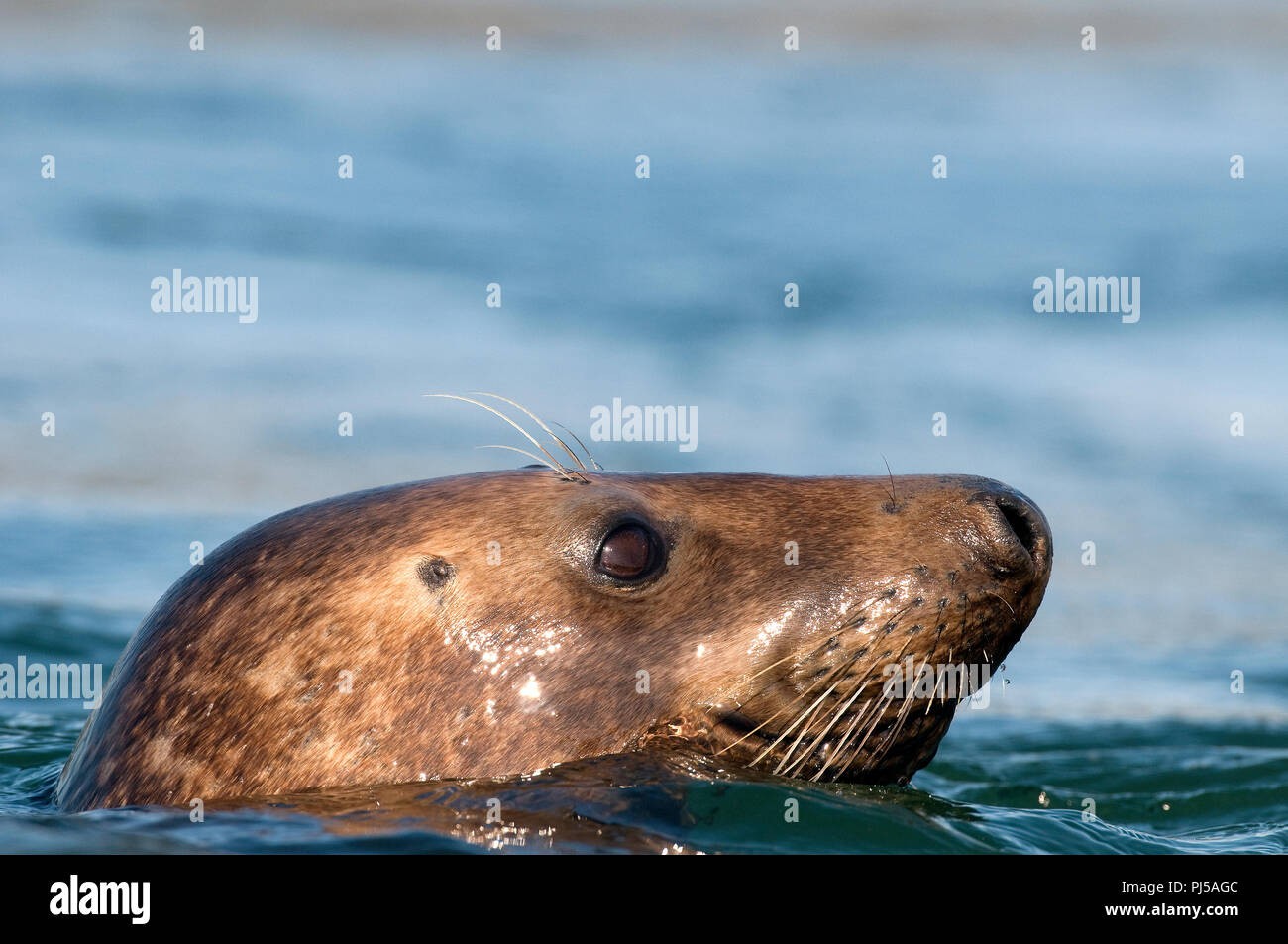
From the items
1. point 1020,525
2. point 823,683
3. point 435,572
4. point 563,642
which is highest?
point 1020,525

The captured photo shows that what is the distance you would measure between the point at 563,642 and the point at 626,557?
318 mm

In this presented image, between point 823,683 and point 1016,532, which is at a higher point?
point 1016,532

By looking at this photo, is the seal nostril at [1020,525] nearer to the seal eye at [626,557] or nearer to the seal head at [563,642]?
the seal head at [563,642]

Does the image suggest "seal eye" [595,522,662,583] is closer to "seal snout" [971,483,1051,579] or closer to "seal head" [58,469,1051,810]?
"seal head" [58,469,1051,810]

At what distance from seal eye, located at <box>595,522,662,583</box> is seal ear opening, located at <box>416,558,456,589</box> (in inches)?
16.4

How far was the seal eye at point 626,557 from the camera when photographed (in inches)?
191

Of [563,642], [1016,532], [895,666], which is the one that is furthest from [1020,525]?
[563,642]

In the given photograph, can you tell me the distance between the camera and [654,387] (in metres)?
13.8

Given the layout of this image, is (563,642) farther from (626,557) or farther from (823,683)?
(823,683)

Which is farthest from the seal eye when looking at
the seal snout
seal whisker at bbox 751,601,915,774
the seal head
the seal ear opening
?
the seal snout

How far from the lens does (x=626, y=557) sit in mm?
4871

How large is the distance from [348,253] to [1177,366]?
7.93m
